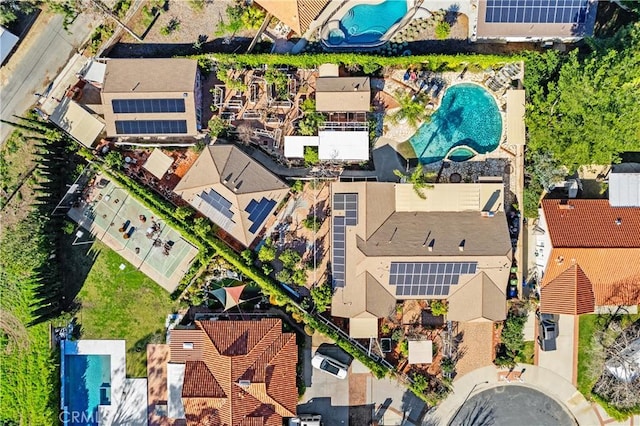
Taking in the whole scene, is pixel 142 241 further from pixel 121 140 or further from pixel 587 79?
pixel 587 79

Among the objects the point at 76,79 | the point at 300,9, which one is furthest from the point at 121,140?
the point at 300,9

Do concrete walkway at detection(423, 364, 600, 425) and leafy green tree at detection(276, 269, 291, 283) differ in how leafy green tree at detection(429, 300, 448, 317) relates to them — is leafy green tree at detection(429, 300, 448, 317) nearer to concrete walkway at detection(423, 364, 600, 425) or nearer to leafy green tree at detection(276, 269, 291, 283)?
concrete walkway at detection(423, 364, 600, 425)

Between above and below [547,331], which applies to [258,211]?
above

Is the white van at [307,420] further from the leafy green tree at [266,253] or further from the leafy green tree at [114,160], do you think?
the leafy green tree at [114,160]

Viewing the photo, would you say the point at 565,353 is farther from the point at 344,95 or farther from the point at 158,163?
the point at 158,163

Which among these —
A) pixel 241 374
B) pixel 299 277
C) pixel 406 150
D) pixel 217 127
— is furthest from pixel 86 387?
pixel 406 150

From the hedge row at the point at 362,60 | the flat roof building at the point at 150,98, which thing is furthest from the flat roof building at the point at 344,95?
the flat roof building at the point at 150,98
